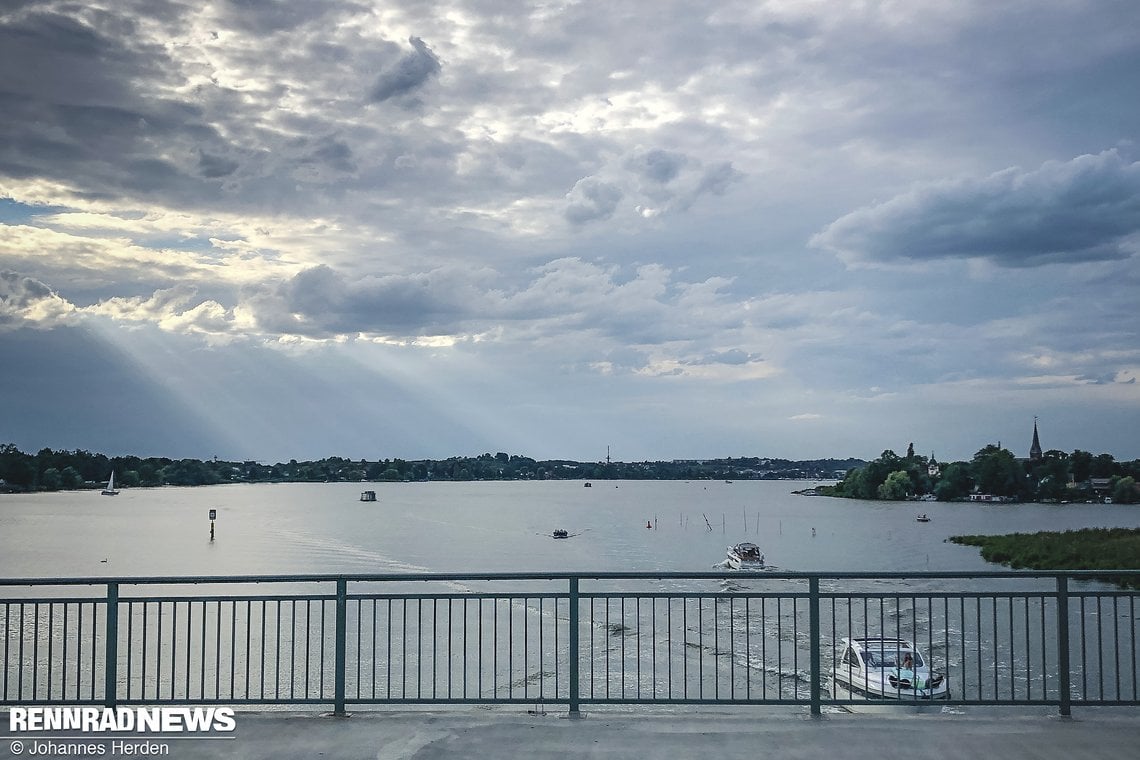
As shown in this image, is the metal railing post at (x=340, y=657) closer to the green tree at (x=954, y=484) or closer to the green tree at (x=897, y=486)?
the green tree at (x=897, y=486)

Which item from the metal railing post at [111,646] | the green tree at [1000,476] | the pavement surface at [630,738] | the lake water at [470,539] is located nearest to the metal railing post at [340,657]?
the pavement surface at [630,738]

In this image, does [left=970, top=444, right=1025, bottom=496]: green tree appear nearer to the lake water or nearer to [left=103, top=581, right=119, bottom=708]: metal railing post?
the lake water

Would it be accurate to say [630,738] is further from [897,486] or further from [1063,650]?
[897,486]

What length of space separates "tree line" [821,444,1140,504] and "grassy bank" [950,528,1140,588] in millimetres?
109177

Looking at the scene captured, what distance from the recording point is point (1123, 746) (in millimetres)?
7090

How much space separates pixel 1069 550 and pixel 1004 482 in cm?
12524

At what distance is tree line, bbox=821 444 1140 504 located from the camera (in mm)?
179250

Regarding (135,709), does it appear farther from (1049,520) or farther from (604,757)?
(1049,520)

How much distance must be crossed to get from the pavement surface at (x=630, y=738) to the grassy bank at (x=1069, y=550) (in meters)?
53.6

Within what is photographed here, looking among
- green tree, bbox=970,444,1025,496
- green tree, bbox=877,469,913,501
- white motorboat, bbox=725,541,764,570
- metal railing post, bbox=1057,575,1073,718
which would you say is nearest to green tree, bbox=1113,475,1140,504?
green tree, bbox=970,444,1025,496

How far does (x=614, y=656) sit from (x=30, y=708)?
88.0 feet

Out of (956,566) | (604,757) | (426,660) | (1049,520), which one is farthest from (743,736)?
(1049,520)

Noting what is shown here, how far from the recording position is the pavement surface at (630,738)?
6934mm

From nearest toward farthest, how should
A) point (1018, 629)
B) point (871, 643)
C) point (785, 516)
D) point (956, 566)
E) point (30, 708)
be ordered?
point (30, 708)
point (871, 643)
point (1018, 629)
point (956, 566)
point (785, 516)
